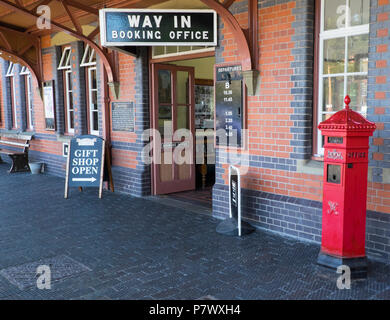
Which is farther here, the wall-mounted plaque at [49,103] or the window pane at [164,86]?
the wall-mounted plaque at [49,103]

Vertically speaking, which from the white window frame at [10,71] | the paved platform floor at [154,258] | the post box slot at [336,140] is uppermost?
the white window frame at [10,71]

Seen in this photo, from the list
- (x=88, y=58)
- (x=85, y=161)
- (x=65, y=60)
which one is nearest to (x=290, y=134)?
(x=85, y=161)

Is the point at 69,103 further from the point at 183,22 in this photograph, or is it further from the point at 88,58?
the point at 183,22

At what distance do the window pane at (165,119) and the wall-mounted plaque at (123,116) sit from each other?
0.55 meters

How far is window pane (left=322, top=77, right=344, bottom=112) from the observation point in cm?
482

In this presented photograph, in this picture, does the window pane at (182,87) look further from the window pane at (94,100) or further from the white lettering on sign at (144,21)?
the white lettering on sign at (144,21)

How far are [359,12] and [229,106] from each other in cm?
208

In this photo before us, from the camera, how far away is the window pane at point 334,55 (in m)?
4.75

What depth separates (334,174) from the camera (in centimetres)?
404

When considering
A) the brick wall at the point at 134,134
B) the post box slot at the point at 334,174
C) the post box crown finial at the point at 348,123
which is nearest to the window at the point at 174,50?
the brick wall at the point at 134,134

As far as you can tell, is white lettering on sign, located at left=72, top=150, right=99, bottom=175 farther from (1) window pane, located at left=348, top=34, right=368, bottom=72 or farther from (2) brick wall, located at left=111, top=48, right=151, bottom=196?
(1) window pane, located at left=348, top=34, right=368, bottom=72

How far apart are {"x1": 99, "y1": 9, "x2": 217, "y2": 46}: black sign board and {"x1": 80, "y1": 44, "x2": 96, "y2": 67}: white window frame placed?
11.9 feet
